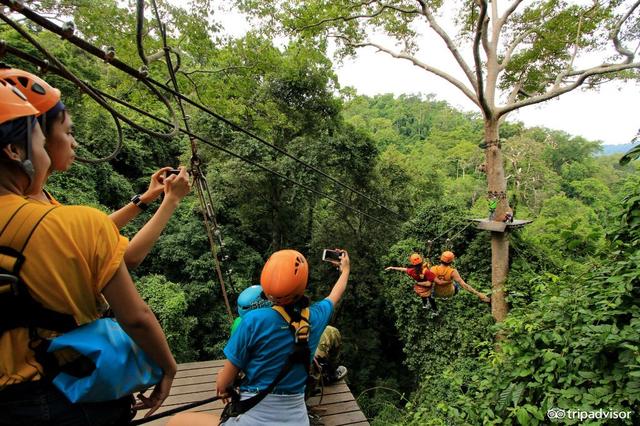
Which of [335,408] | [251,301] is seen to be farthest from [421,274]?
[251,301]

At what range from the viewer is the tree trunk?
7.27 metres

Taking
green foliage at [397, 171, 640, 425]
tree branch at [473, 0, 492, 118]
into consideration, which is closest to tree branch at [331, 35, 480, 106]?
tree branch at [473, 0, 492, 118]

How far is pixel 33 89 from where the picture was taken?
3.17ft

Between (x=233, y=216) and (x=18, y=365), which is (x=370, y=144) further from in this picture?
(x=18, y=365)

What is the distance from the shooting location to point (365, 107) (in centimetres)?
4359

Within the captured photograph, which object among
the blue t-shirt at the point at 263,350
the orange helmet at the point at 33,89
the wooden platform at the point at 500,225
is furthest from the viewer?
the wooden platform at the point at 500,225

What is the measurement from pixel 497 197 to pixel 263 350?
709cm

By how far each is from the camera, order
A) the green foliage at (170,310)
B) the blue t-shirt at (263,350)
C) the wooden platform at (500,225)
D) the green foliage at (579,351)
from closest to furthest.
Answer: the blue t-shirt at (263,350) < the green foliage at (579,351) < the wooden platform at (500,225) < the green foliage at (170,310)

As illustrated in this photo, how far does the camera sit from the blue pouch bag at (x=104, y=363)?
2.70 feet

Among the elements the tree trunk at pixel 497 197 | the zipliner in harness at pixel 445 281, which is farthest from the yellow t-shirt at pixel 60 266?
the tree trunk at pixel 497 197

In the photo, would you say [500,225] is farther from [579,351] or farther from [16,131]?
[16,131]

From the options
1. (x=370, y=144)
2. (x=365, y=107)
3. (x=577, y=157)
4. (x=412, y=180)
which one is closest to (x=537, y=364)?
(x=370, y=144)

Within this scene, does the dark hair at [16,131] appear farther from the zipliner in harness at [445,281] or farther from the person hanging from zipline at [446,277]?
the zipliner in harness at [445,281]

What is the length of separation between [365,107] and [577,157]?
76.4 feet
